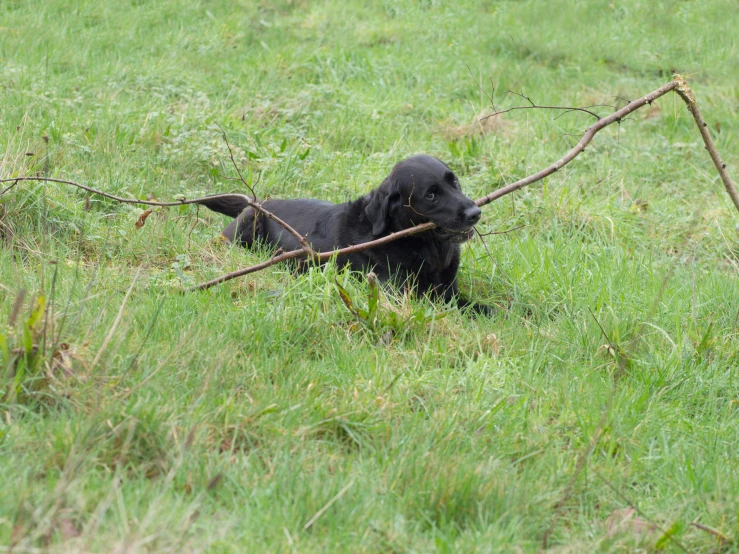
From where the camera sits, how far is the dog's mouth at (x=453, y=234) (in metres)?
4.48

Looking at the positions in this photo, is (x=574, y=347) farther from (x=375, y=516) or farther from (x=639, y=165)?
(x=639, y=165)

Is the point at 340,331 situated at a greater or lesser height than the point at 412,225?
lesser

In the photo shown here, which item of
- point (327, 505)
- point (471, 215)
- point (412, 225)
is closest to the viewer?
point (327, 505)

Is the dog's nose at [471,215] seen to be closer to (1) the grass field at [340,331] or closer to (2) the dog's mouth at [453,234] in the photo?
(2) the dog's mouth at [453,234]

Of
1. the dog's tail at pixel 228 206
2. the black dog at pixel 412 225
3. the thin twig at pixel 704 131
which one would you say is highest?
the thin twig at pixel 704 131

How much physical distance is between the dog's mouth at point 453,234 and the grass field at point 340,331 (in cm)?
34

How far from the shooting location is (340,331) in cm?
373

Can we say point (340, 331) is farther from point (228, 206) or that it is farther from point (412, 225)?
point (228, 206)

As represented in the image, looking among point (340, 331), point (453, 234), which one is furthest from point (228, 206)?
point (340, 331)

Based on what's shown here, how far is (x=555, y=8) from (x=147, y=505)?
31.4 feet

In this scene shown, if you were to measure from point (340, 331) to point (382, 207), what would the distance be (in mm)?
1217

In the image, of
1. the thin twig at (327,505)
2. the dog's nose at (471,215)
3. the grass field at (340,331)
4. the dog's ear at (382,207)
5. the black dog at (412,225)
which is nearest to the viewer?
the thin twig at (327,505)

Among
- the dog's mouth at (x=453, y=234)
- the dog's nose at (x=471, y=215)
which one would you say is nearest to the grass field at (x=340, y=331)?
the dog's mouth at (x=453, y=234)

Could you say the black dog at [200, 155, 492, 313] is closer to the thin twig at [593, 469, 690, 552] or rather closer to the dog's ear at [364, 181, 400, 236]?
the dog's ear at [364, 181, 400, 236]
